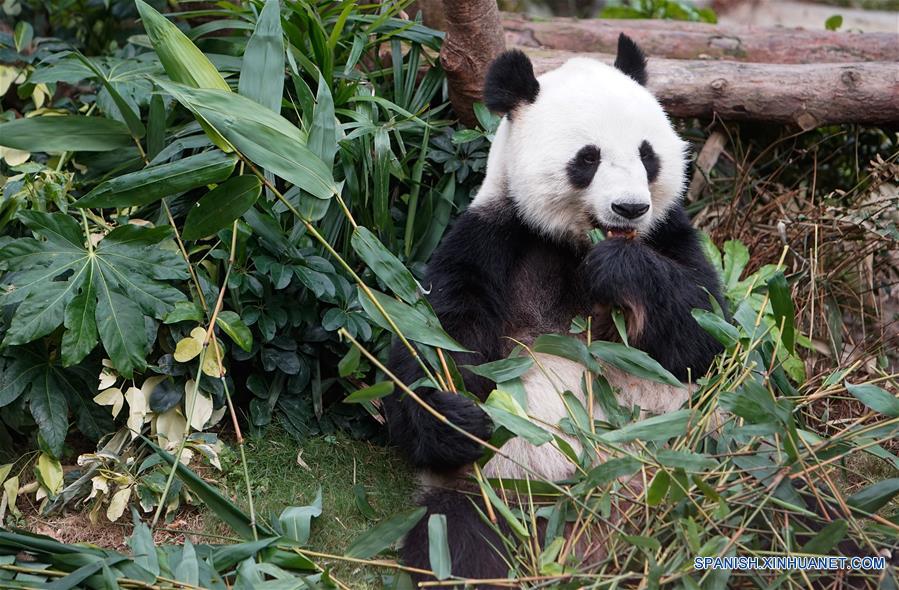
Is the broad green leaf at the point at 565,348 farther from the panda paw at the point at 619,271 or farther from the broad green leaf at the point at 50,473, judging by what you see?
the broad green leaf at the point at 50,473

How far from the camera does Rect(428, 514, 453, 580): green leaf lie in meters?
2.75

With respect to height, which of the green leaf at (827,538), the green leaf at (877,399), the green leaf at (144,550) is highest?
the green leaf at (877,399)

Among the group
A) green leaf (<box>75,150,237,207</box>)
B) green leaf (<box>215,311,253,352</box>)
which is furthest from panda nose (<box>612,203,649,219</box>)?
green leaf (<box>215,311,253,352</box>)

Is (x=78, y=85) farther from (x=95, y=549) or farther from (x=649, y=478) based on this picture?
(x=649, y=478)

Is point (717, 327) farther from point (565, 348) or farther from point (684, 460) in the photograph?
point (684, 460)

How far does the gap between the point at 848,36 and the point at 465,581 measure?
462 cm

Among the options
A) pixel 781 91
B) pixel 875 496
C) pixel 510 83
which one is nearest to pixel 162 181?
pixel 510 83

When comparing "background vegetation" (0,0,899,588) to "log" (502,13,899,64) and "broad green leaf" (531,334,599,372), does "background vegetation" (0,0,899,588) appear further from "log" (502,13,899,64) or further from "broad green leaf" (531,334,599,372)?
"log" (502,13,899,64)

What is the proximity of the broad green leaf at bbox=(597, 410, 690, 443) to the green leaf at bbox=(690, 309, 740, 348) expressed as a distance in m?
0.38

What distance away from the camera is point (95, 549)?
297 cm

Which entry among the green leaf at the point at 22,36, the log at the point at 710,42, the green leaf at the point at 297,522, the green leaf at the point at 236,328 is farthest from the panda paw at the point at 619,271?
the green leaf at the point at 22,36

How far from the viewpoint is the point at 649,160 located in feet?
11.6

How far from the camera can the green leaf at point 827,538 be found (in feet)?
8.59

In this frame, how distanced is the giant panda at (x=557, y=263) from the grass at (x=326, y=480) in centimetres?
44
